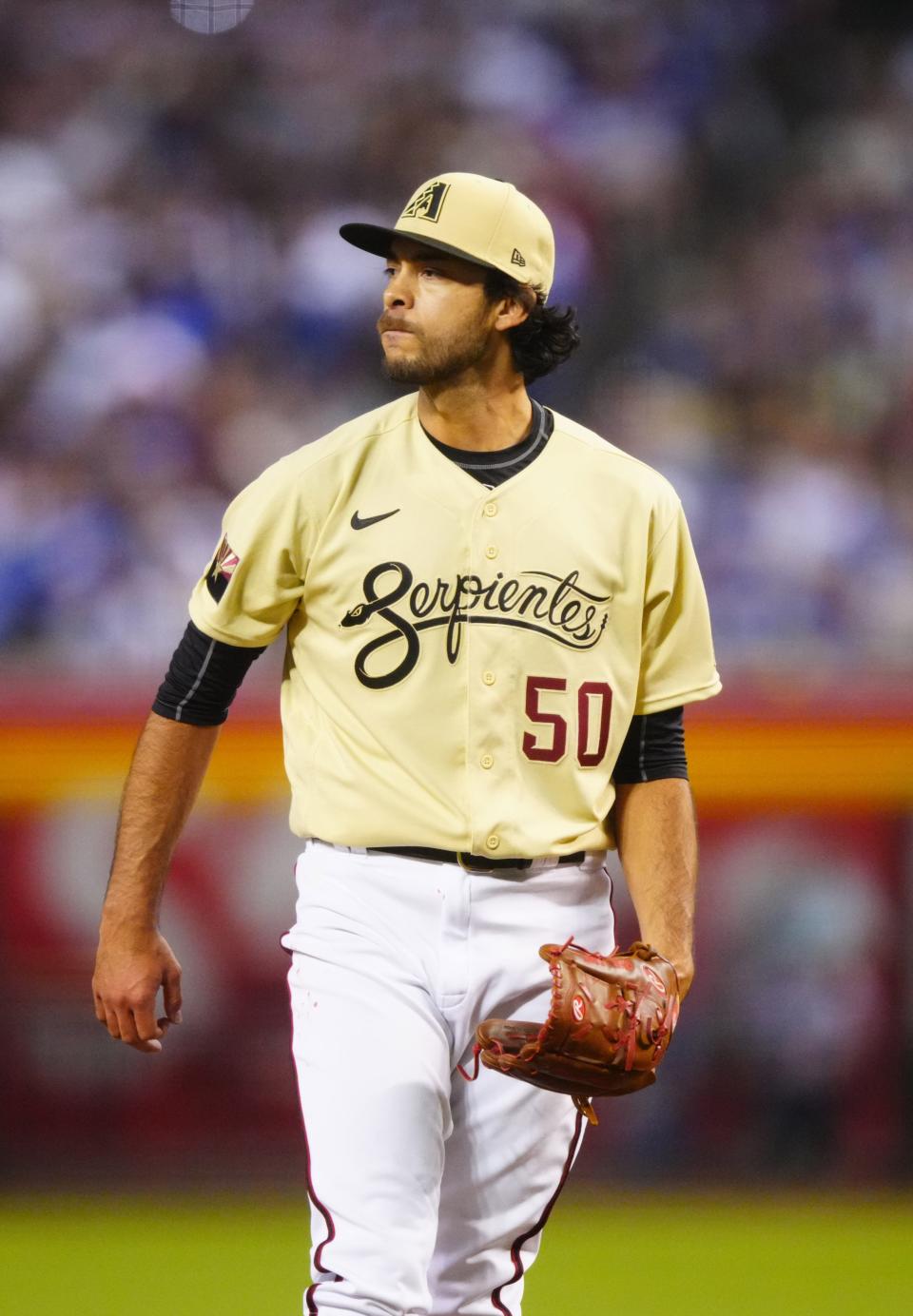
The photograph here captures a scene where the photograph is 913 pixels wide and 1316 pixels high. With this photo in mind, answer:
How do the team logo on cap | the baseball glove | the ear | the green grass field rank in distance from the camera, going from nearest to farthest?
the baseball glove, the team logo on cap, the ear, the green grass field

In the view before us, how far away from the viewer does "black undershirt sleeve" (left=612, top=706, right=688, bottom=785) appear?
2945 millimetres

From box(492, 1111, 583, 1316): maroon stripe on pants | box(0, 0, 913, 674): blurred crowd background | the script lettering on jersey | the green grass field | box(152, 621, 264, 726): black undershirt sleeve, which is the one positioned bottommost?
the green grass field

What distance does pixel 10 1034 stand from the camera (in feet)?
14.9

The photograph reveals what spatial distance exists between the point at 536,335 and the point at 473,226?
25cm

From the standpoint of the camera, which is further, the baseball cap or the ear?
the ear

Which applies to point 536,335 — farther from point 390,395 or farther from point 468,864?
point 390,395

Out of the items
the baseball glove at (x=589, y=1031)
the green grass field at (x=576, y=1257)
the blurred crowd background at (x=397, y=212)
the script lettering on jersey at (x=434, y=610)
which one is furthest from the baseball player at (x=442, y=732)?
the blurred crowd background at (x=397, y=212)

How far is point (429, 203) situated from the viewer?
281 centimetres

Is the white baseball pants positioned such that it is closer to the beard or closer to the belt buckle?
the belt buckle

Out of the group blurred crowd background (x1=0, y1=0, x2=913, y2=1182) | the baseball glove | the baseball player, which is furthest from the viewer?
blurred crowd background (x1=0, y1=0, x2=913, y2=1182)

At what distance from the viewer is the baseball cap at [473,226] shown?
9.14 feet

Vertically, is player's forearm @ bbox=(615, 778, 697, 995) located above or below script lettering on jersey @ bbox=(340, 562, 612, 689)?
below

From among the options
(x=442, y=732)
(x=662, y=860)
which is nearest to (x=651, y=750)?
(x=662, y=860)

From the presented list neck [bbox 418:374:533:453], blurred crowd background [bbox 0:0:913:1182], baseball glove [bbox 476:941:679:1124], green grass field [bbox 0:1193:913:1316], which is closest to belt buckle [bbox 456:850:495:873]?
baseball glove [bbox 476:941:679:1124]
